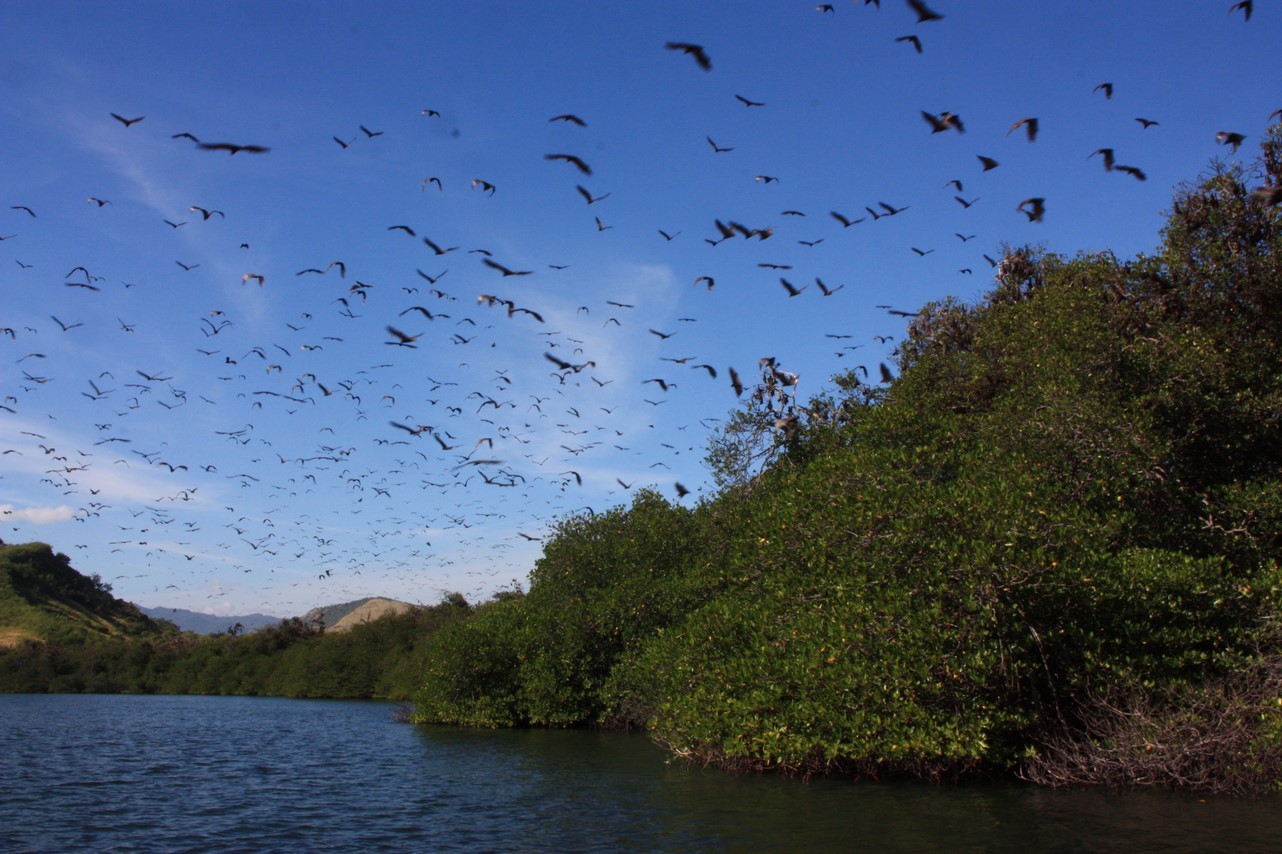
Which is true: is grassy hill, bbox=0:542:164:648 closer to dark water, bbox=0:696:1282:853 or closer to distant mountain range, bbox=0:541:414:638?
distant mountain range, bbox=0:541:414:638

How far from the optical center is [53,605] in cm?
13225

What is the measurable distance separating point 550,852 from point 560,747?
61.7 ft

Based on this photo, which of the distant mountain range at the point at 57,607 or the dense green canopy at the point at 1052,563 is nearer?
the dense green canopy at the point at 1052,563

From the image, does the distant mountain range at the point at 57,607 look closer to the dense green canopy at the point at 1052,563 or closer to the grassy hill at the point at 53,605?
the grassy hill at the point at 53,605

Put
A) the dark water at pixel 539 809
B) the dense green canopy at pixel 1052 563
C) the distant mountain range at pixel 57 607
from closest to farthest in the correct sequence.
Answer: the dark water at pixel 539 809
the dense green canopy at pixel 1052 563
the distant mountain range at pixel 57 607

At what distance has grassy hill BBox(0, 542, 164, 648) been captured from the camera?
117125mm

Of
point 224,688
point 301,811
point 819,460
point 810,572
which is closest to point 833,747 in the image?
point 810,572

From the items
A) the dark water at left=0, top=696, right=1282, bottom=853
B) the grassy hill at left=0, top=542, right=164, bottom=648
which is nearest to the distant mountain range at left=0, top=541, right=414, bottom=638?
the grassy hill at left=0, top=542, right=164, bottom=648

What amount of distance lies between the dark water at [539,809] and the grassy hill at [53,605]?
100m

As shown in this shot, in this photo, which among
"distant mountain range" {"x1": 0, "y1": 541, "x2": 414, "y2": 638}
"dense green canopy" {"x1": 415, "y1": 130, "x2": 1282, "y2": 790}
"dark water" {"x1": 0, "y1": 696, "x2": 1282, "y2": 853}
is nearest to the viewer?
"dark water" {"x1": 0, "y1": 696, "x2": 1282, "y2": 853}

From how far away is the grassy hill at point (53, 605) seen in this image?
117125 mm

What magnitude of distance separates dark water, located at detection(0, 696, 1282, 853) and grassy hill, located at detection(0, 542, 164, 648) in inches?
3939

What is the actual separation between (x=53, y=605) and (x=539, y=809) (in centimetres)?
14039

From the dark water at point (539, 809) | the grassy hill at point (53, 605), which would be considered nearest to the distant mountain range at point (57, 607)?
the grassy hill at point (53, 605)
